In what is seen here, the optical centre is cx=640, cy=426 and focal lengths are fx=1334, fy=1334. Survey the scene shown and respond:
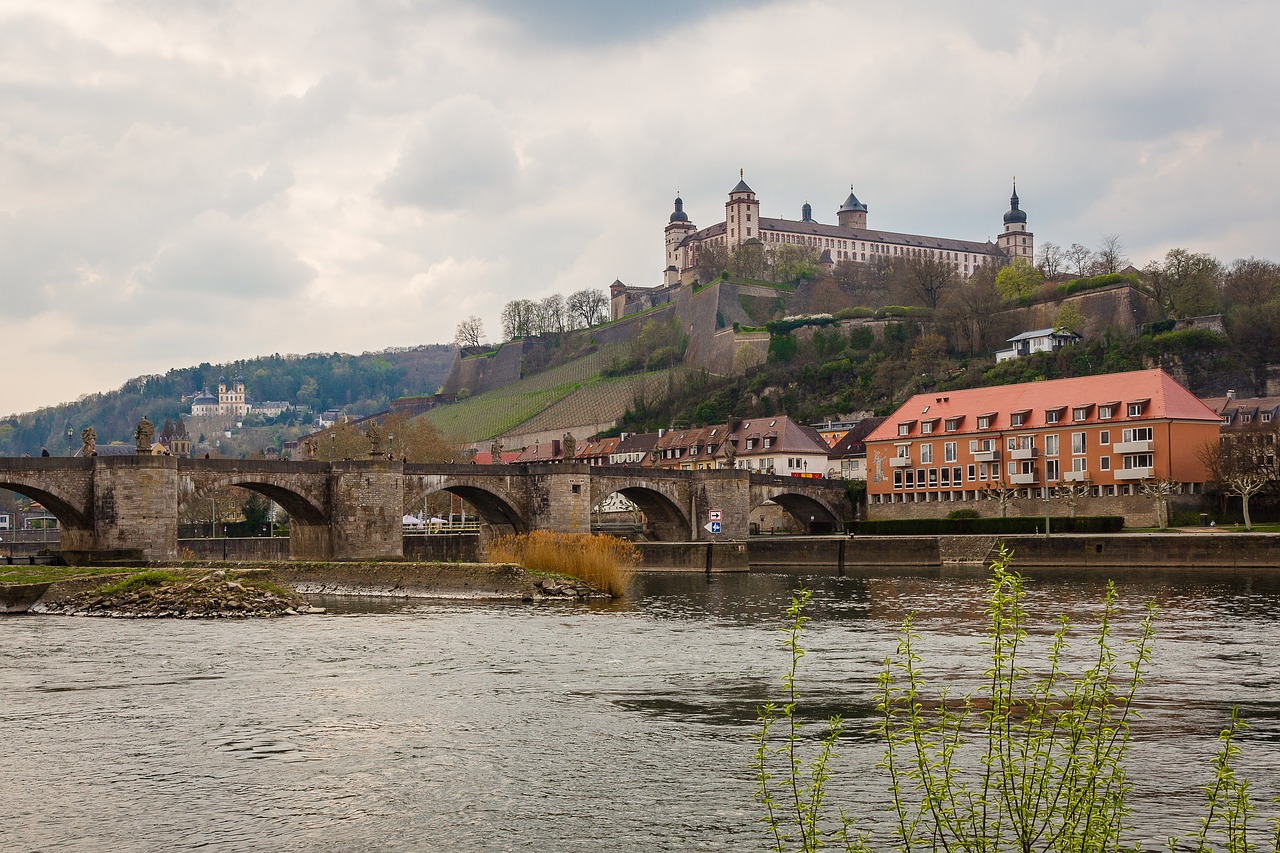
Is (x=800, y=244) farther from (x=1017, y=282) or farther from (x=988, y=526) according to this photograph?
(x=988, y=526)

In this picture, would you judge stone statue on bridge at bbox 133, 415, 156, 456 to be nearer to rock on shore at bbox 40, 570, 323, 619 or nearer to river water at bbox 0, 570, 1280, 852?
rock on shore at bbox 40, 570, 323, 619

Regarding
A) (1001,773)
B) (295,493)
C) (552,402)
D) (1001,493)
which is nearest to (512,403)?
(552,402)

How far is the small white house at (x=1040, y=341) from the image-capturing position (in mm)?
110000

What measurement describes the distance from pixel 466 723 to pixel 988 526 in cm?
5051

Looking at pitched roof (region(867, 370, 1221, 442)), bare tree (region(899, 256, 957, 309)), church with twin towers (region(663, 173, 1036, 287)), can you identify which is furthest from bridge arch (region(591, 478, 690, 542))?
church with twin towers (region(663, 173, 1036, 287))

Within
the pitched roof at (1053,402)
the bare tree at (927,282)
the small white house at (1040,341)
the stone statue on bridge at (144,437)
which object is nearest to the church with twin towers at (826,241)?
A: the bare tree at (927,282)

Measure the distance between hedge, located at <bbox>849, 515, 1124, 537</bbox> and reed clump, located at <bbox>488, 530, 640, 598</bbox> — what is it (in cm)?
2485

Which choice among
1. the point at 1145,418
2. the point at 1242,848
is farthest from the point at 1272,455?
the point at 1242,848

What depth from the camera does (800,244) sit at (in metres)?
183

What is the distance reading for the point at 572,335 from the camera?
561 ft

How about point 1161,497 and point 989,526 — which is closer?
point 989,526

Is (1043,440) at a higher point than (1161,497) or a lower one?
higher

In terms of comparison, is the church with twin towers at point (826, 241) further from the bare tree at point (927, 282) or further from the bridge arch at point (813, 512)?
the bridge arch at point (813, 512)

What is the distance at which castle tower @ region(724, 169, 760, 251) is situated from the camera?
591ft
